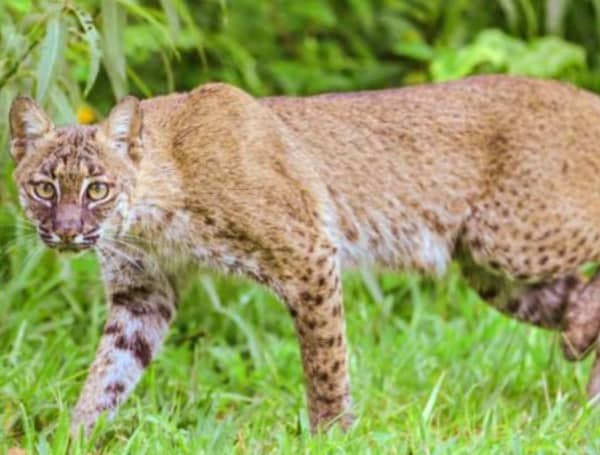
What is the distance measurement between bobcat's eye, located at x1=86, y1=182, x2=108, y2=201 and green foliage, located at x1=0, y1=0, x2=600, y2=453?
1.39ft

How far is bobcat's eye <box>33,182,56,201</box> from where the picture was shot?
19.3 feet

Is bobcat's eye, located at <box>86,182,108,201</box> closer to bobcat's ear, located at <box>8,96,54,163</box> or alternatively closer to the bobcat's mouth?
the bobcat's mouth

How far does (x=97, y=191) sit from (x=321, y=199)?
114 centimetres

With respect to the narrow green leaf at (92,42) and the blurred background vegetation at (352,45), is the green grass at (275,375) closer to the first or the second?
the narrow green leaf at (92,42)

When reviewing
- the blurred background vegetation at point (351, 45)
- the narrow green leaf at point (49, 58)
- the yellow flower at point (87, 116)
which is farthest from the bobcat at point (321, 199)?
the yellow flower at point (87, 116)

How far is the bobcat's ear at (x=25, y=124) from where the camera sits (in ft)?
19.7

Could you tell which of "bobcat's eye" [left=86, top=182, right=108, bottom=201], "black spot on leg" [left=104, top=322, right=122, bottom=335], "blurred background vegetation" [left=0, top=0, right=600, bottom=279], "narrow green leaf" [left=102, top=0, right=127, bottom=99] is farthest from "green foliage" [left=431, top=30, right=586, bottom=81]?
"bobcat's eye" [left=86, top=182, right=108, bottom=201]

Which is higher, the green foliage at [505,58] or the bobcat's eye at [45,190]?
the bobcat's eye at [45,190]

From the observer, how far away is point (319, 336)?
252 inches

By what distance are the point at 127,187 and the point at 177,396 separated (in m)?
1.02

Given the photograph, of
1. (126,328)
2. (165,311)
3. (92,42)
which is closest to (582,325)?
(165,311)

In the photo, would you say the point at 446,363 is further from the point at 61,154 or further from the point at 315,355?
the point at 61,154

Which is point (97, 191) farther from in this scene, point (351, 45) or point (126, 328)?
point (351, 45)

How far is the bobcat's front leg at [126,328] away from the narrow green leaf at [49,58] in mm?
751
